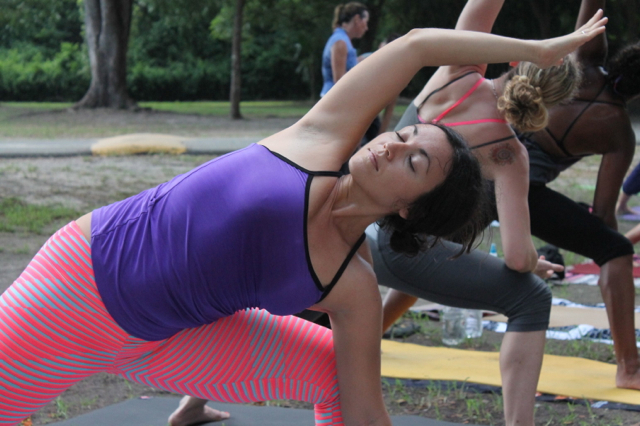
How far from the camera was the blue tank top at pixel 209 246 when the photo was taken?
1636 millimetres

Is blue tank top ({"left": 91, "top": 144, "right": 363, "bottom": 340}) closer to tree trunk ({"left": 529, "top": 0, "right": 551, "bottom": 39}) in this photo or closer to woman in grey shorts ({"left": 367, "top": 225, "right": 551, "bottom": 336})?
woman in grey shorts ({"left": 367, "top": 225, "right": 551, "bottom": 336})

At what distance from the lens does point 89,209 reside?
6.84m

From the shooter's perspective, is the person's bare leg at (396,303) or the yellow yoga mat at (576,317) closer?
the person's bare leg at (396,303)

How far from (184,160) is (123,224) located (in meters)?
8.71

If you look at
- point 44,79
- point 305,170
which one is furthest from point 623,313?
point 44,79

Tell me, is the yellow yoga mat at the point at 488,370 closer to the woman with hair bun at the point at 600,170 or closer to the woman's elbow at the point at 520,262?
the woman with hair bun at the point at 600,170

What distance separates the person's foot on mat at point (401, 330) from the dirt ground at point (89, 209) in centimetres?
5

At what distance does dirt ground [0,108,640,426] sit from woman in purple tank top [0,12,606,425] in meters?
1.23

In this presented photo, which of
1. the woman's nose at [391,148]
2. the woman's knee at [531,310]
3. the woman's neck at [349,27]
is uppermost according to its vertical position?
the woman's nose at [391,148]

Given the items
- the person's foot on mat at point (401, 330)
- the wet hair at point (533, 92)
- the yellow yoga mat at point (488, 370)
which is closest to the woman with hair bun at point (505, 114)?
the wet hair at point (533, 92)

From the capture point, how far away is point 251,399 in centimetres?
196

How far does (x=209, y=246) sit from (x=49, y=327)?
1.31 ft

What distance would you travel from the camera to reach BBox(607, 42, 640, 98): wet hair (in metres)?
3.02

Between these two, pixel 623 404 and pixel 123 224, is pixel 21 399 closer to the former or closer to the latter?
pixel 123 224
